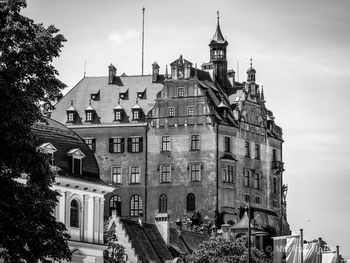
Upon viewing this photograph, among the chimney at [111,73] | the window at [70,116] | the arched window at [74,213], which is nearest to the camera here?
the arched window at [74,213]

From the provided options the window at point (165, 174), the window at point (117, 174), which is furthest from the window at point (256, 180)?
the window at point (117, 174)

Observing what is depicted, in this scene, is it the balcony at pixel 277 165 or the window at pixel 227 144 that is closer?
the window at pixel 227 144

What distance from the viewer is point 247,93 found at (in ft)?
452

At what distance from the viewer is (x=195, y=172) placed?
429 ft

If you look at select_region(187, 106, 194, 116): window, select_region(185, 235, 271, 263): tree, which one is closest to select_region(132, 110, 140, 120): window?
select_region(187, 106, 194, 116): window

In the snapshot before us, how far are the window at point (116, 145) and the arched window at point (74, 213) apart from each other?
61263 millimetres

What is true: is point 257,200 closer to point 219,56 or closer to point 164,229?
point 219,56

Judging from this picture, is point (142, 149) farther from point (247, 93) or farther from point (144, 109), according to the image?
point (247, 93)

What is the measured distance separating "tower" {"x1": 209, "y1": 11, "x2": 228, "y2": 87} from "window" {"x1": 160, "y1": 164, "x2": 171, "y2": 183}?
15700 millimetres

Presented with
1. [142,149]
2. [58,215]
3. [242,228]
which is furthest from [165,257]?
[142,149]

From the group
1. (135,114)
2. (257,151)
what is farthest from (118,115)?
(257,151)

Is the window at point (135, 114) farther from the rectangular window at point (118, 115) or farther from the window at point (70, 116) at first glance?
the window at point (70, 116)

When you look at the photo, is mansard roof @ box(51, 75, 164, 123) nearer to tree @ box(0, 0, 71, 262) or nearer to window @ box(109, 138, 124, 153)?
window @ box(109, 138, 124, 153)

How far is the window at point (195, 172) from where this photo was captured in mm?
130375
